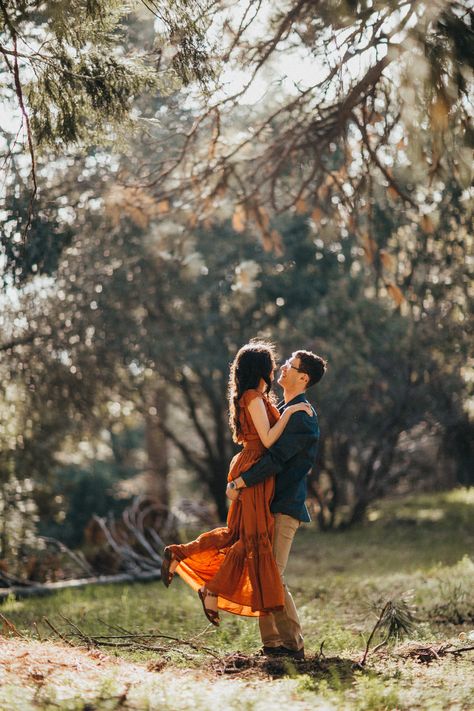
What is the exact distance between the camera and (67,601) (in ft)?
32.6

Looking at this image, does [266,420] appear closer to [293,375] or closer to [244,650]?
[293,375]

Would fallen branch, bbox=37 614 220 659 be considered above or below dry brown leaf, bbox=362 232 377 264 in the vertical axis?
below

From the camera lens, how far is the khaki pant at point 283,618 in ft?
18.2

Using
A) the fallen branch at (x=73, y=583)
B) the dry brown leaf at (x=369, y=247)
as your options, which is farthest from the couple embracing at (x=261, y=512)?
the fallen branch at (x=73, y=583)

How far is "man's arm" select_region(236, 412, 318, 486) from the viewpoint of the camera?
5512 millimetres

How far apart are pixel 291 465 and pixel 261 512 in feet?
1.22

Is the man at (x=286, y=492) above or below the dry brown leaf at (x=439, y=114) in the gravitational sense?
below

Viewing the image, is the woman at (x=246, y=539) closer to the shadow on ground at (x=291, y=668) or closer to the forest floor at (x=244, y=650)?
the shadow on ground at (x=291, y=668)

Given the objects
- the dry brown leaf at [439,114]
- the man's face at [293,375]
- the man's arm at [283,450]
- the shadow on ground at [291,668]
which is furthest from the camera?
the dry brown leaf at [439,114]

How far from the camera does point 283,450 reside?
18.1 feet

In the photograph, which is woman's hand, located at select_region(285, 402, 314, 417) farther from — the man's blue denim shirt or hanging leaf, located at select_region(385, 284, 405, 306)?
hanging leaf, located at select_region(385, 284, 405, 306)

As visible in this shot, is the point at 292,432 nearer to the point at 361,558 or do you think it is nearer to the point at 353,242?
the point at 361,558

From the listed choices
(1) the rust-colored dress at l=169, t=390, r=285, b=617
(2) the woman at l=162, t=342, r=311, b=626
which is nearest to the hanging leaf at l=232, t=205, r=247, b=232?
(2) the woman at l=162, t=342, r=311, b=626

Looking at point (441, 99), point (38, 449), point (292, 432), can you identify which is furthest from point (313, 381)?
point (38, 449)
